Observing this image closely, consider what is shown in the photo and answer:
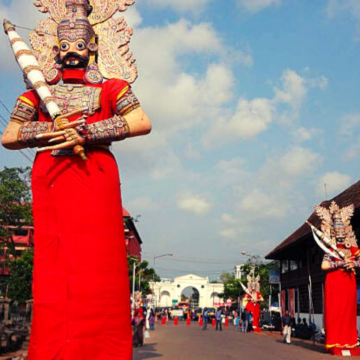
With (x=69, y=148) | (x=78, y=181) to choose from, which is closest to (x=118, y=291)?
(x=78, y=181)

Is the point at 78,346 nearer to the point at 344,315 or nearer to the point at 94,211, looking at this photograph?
the point at 94,211

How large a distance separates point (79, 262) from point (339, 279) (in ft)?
35.7

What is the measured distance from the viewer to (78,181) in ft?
18.9

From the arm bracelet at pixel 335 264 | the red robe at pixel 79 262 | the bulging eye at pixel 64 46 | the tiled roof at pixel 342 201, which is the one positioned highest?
the tiled roof at pixel 342 201

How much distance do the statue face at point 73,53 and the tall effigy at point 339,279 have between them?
10086 millimetres

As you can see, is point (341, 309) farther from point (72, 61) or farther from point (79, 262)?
point (72, 61)

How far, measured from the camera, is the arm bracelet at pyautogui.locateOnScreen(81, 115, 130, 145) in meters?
5.63

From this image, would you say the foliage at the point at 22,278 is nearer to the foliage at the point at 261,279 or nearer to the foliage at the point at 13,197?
the foliage at the point at 13,197

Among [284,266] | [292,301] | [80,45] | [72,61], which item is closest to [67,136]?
[72,61]

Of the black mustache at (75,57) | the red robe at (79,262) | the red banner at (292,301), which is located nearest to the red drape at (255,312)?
the red banner at (292,301)

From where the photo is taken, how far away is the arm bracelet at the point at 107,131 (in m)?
5.63

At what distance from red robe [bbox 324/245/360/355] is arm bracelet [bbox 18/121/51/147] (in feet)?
35.4

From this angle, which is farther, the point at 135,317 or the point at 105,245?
the point at 135,317

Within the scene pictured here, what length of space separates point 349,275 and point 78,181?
11.0 metres
